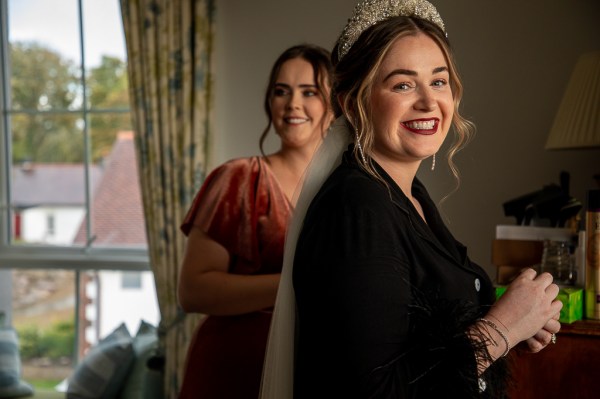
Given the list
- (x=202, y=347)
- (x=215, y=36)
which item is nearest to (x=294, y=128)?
(x=202, y=347)

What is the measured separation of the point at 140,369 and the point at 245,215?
1.64 metres

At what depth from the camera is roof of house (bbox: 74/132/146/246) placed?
3.94 m

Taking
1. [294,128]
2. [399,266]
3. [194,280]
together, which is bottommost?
[194,280]

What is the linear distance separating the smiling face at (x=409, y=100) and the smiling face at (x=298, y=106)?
3.06 ft

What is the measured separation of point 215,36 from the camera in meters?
3.53

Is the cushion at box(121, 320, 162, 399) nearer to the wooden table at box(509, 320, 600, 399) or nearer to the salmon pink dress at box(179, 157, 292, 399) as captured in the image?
the salmon pink dress at box(179, 157, 292, 399)

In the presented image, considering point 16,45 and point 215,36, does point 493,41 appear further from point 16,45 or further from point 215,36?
point 16,45

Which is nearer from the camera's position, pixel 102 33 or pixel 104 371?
→ pixel 104 371

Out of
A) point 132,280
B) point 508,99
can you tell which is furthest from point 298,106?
point 132,280

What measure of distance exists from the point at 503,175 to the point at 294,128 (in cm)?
128

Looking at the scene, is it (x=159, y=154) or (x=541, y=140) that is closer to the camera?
(x=541, y=140)

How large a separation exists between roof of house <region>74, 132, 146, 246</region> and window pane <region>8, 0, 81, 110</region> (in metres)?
0.35

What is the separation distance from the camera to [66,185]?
158 inches

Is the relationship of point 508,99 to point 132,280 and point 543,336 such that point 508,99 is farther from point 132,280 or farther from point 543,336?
point 132,280
